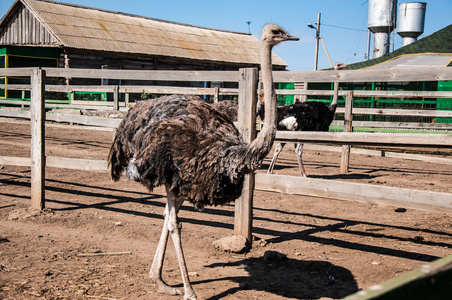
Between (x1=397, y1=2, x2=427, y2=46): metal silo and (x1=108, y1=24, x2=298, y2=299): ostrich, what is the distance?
3089 cm

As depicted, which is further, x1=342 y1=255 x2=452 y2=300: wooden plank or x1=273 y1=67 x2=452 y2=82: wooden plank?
x1=273 y1=67 x2=452 y2=82: wooden plank

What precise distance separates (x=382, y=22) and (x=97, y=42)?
20.0 m

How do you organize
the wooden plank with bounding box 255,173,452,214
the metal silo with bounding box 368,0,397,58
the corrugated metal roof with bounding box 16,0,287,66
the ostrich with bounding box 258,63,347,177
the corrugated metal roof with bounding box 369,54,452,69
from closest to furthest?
the wooden plank with bounding box 255,173,452,214 < the ostrich with bounding box 258,63,347,177 < the corrugated metal roof with bounding box 369,54,452,69 < the corrugated metal roof with bounding box 16,0,287,66 < the metal silo with bounding box 368,0,397,58

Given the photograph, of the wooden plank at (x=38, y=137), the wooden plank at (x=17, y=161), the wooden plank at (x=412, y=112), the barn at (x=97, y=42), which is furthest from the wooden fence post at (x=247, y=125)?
the barn at (x=97, y=42)

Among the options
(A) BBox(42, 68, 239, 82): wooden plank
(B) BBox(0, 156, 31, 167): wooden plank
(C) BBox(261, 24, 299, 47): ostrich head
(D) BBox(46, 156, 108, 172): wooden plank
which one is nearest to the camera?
(C) BBox(261, 24, 299, 47): ostrich head

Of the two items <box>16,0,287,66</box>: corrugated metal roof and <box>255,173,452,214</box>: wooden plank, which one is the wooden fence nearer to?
<box>255,173,452,214</box>: wooden plank

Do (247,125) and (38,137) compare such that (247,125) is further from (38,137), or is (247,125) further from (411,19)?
(411,19)

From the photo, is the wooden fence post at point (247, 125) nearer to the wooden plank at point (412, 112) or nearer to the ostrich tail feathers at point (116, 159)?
the ostrich tail feathers at point (116, 159)

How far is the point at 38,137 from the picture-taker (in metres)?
5.40

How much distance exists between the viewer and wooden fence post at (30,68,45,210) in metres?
5.38

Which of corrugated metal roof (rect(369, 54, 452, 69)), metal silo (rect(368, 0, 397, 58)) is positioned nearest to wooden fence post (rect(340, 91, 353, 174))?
corrugated metal roof (rect(369, 54, 452, 69))

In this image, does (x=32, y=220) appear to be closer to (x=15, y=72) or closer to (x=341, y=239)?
(x=15, y=72)

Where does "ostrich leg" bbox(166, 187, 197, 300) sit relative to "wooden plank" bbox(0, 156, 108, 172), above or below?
below

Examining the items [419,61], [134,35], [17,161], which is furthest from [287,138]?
[134,35]
